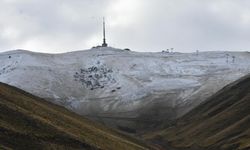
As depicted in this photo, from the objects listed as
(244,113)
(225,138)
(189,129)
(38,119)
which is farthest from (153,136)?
(38,119)

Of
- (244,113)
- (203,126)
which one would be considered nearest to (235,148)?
(244,113)

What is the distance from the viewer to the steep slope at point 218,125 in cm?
12450

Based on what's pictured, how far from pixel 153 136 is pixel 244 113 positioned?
3612cm

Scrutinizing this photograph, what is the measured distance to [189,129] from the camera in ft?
541

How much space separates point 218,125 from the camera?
14750 cm

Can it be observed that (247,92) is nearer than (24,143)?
No

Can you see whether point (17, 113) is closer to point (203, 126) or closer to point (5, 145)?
point (5, 145)

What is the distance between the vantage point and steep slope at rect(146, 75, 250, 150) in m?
124

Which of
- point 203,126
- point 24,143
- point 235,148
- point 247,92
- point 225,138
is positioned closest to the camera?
point 24,143

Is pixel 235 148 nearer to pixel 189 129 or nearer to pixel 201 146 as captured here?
pixel 201 146

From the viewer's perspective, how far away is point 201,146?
5231 inches

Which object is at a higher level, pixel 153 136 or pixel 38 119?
pixel 38 119

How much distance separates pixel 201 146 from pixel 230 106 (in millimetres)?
34553

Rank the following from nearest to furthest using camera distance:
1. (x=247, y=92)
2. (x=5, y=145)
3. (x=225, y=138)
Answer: (x=5, y=145)
(x=225, y=138)
(x=247, y=92)
